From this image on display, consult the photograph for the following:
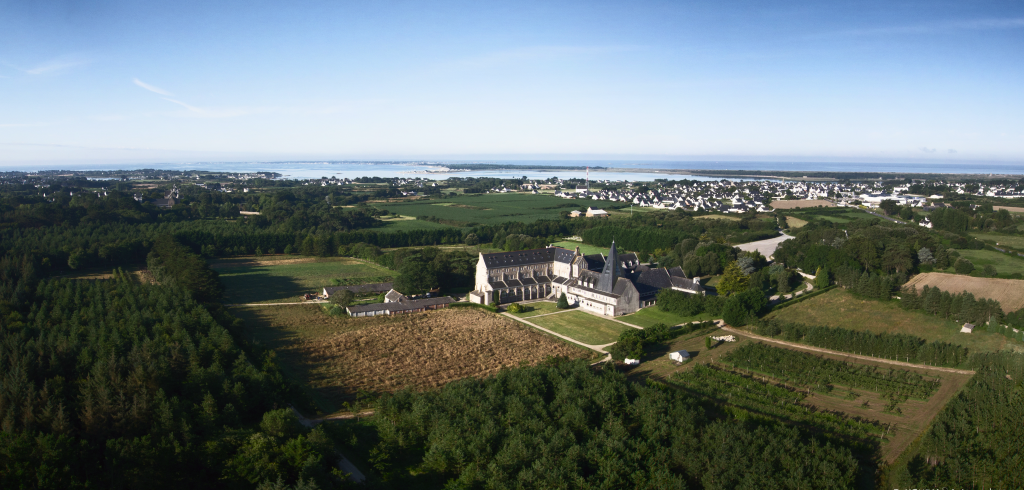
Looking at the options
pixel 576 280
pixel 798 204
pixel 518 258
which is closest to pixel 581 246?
pixel 518 258

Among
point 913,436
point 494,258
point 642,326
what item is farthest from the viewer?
point 494,258

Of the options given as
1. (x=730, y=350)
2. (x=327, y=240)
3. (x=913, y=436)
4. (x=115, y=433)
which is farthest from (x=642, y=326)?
(x=327, y=240)

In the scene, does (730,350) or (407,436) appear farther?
(730,350)

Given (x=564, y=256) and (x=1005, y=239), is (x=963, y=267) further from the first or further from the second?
(x=564, y=256)

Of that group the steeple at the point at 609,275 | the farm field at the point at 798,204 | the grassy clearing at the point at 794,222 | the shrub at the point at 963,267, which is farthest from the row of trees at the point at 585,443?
the farm field at the point at 798,204

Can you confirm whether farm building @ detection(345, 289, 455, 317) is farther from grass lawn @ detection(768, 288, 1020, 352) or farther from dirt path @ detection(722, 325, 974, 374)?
grass lawn @ detection(768, 288, 1020, 352)

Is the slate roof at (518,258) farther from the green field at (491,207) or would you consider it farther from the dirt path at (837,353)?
the green field at (491,207)

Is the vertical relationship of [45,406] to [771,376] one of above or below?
above

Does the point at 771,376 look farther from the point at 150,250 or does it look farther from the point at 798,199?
the point at 798,199
